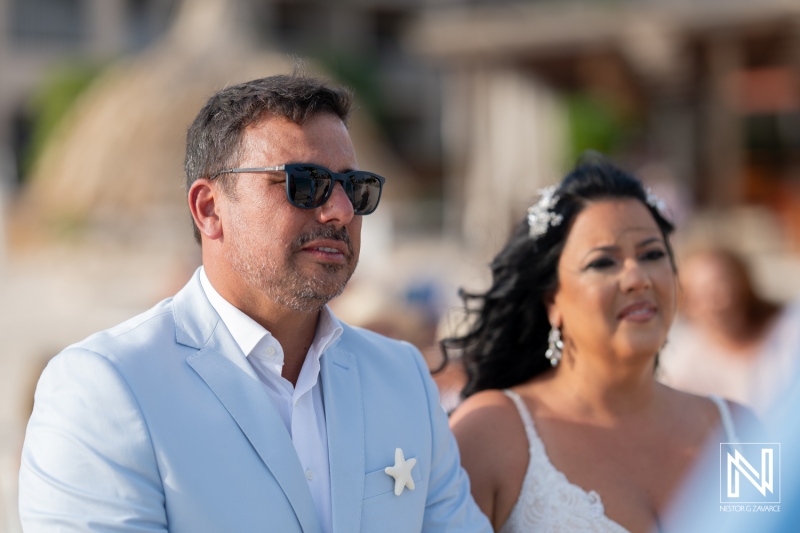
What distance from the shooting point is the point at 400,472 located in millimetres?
2250

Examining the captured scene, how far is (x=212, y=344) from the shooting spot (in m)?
2.16

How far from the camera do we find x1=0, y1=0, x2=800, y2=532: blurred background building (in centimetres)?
1138

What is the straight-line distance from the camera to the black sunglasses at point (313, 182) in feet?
6.91

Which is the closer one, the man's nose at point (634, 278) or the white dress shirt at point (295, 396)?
the white dress shirt at point (295, 396)

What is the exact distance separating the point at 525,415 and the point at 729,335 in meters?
2.89

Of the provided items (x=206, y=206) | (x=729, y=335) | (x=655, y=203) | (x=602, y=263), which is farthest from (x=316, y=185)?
(x=729, y=335)

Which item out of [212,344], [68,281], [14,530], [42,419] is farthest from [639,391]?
[68,281]

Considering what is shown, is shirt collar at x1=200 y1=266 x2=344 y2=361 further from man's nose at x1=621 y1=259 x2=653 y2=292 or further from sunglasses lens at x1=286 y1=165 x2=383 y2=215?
man's nose at x1=621 y1=259 x2=653 y2=292

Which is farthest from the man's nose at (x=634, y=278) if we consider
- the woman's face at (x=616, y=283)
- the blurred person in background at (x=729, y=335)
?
the blurred person in background at (x=729, y=335)

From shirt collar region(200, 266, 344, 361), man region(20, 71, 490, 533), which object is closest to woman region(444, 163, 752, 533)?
man region(20, 71, 490, 533)

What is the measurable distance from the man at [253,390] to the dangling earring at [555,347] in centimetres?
91

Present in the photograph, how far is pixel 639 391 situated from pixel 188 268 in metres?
6.28

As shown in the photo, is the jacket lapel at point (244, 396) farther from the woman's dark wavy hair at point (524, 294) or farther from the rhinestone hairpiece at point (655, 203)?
the rhinestone hairpiece at point (655, 203)

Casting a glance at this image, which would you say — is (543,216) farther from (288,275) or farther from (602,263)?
(288,275)
